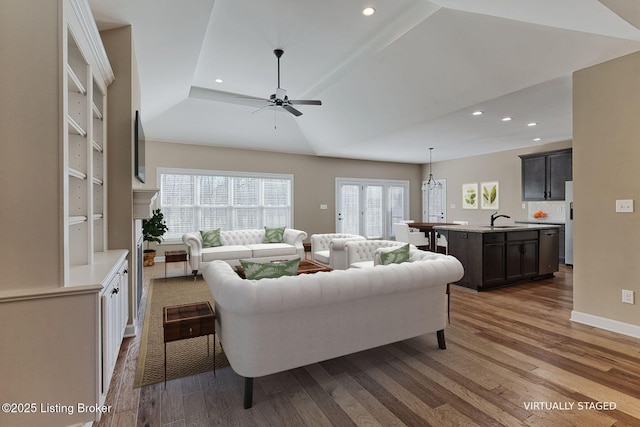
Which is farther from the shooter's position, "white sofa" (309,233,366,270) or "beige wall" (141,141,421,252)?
"beige wall" (141,141,421,252)

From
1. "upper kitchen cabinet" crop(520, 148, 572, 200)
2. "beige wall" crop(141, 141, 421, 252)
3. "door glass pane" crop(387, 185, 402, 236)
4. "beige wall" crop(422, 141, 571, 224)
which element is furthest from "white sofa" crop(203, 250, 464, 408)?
"door glass pane" crop(387, 185, 402, 236)

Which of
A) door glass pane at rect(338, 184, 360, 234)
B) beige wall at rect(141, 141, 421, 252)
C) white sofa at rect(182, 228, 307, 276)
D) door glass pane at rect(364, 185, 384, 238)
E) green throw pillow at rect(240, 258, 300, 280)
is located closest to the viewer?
green throw pillow at rect(240, 258, 300, 280)

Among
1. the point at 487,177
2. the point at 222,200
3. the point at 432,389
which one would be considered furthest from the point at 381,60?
the point at 487,177

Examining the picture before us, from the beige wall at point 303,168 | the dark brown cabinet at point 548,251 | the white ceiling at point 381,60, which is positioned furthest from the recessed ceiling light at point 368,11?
the beige wall at point 303,168

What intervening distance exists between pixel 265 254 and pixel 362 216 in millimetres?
4414

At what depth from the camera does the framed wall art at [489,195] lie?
26.2 ft

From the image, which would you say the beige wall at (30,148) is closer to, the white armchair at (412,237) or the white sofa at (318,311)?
the white sofa at (318,311)

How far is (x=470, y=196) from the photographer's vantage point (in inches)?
341

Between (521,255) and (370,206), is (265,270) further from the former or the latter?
(370,206)

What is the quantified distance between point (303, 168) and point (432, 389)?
22.8ft

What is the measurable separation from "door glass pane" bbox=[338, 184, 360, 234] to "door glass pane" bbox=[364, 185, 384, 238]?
1.07 ft

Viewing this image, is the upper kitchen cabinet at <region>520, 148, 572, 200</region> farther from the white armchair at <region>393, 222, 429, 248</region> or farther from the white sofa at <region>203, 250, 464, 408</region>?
the white sofa at <region>203, 250, 464, 408</region>

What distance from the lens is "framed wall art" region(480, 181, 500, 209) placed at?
7975 millimetres

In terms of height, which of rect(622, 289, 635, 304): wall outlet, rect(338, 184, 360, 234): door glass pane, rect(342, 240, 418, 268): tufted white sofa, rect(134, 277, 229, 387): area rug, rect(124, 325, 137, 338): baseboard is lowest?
rect(134, 277, 229, 387): area rug
